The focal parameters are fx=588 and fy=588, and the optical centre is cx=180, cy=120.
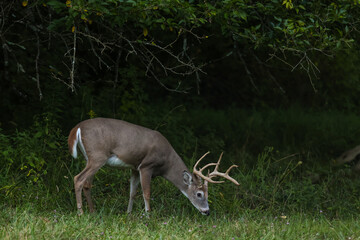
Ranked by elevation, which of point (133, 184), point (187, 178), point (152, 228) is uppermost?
point (152, 228)

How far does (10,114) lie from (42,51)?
122 centimetres

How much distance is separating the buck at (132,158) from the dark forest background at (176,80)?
0.41 metres

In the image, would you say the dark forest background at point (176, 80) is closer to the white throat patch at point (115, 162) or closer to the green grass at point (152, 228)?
the white throat patch at point (115, 162)

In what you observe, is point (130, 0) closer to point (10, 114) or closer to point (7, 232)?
point (7, 232)

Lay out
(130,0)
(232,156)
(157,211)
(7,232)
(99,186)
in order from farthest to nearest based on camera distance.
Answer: (232,156), (99,186), (157,211), (130,0), (7,232)

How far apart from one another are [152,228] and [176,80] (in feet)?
11.6

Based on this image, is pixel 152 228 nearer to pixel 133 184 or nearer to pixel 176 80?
pixel 133 184

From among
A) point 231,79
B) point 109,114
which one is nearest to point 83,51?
point 109,114

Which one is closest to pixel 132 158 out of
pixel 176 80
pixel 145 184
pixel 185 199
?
pixel 145 184

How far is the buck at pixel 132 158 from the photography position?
6.00 metres

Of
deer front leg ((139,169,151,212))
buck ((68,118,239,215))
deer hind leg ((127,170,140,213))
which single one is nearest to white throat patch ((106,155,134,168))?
buck ((68,118,239,215))

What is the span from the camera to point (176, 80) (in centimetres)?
845

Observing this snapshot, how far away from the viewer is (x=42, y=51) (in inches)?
375

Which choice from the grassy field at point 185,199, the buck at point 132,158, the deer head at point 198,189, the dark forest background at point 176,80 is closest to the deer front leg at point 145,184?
the buck at point 132,158
